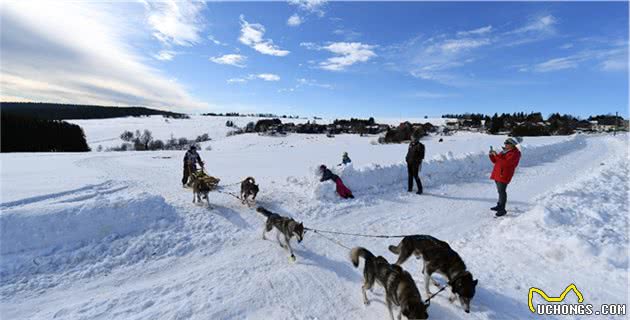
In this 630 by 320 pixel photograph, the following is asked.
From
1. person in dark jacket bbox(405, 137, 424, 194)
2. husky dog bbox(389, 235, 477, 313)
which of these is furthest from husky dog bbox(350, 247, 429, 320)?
person in dark jacket bbox(405, 137, 424, 194)

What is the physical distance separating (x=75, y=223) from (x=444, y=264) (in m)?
7.48

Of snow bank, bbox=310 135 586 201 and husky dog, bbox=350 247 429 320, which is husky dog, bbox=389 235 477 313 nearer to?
husky dog, bbox=350 247 429 320

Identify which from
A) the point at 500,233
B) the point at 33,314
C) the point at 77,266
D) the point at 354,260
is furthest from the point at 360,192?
the point at 33,314

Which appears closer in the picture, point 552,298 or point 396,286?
point 396,286

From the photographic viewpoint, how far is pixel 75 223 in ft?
23.1

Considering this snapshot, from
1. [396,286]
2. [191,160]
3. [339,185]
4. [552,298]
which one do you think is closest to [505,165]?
[552,298]

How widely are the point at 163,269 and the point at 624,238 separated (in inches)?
379

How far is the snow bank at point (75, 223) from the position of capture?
21.1 feet

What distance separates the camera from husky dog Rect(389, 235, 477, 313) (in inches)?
179

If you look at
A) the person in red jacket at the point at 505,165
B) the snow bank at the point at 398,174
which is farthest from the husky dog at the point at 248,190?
the person in red jacket at the point at 505,165

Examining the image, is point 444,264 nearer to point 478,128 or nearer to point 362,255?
point 362,255

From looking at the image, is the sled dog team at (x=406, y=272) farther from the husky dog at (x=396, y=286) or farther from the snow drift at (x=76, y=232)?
the snow drift at (x=76, y=232)

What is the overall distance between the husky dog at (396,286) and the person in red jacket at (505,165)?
606cm

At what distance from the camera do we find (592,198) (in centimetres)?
1065
